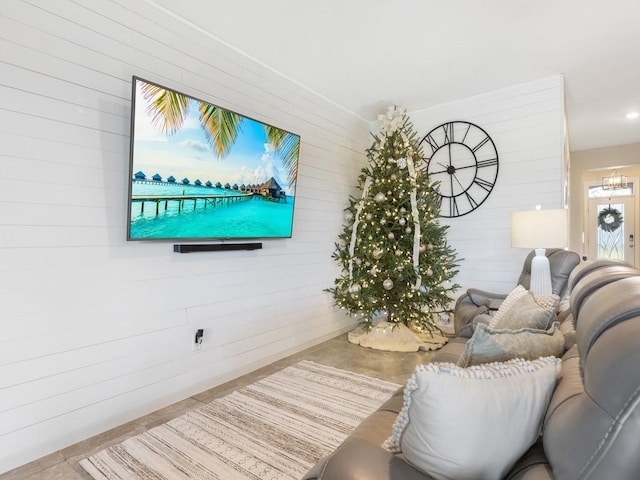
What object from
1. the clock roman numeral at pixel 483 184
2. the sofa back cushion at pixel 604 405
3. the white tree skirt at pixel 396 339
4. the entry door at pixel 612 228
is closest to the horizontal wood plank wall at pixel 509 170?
the clock roman numeral at pixel 483 184

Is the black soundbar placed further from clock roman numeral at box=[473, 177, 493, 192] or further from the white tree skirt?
clock roman numeral at box=[473, 177, 493, 192]

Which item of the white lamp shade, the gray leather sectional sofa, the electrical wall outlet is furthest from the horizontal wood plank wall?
the gray leather sectional sofa

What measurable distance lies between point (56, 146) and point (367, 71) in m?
2.52

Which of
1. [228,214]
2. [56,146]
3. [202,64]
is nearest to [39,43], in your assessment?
[56,146]

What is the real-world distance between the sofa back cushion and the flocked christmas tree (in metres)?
2.71

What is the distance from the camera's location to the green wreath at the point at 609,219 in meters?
6.63

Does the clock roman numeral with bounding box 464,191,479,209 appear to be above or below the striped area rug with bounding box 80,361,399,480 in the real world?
above

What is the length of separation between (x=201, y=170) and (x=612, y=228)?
24.9 ft

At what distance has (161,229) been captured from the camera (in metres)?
2.23

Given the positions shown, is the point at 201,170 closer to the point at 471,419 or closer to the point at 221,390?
the point at 221,390

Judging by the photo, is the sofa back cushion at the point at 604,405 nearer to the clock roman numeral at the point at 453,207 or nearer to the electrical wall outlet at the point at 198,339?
the electrical wall outlet at the point at 198,339

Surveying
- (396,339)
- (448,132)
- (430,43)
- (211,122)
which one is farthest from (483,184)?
(211,122)

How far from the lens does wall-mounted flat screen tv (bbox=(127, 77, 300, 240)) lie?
2088 millimetres

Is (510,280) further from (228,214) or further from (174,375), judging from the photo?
(174,375)
